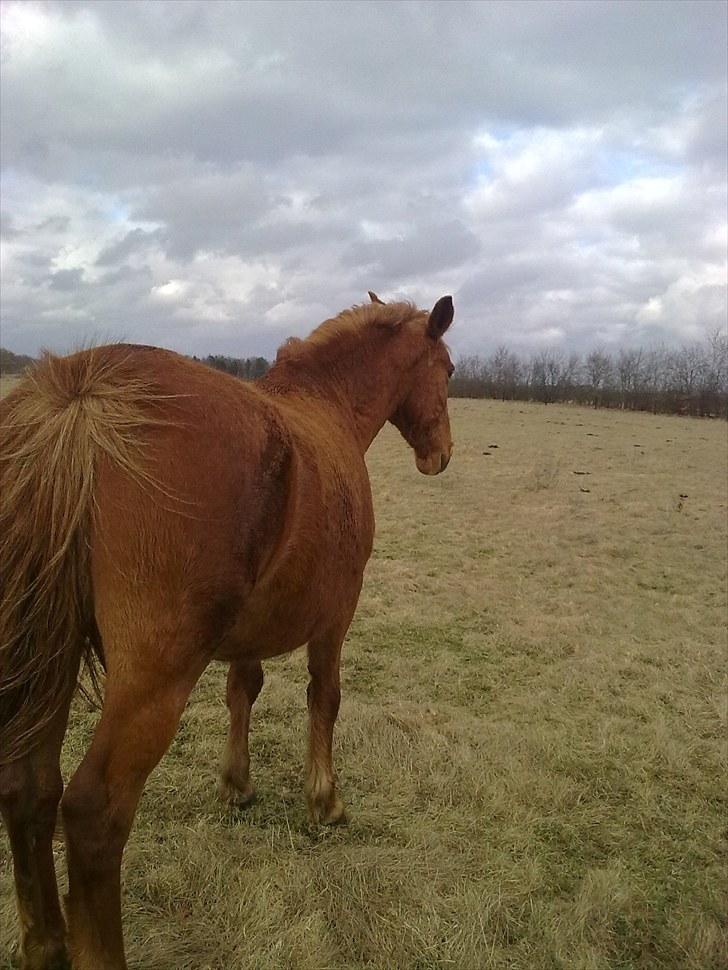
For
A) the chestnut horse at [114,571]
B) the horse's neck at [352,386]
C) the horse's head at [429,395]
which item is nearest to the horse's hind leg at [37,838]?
the chestnut horse at [114,571]

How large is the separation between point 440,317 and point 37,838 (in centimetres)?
318

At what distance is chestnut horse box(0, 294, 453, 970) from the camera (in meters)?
1.77

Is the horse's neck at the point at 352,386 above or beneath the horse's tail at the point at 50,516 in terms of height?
above

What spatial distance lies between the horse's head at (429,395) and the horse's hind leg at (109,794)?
2.61 meters

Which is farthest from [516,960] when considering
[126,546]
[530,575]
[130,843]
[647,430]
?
[647,430]

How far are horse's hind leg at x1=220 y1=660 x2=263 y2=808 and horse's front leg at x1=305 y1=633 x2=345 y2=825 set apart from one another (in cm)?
33

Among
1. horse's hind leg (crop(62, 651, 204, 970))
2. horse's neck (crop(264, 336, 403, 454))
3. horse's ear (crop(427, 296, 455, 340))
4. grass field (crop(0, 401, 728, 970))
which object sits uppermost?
horse's ear (crop(427, 296, 455, 340))

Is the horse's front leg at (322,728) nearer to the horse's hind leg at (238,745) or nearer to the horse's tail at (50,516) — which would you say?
the horse's hind leg at (238,745)

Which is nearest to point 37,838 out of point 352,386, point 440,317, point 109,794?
point 109,794

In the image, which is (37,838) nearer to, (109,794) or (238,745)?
(109,794)

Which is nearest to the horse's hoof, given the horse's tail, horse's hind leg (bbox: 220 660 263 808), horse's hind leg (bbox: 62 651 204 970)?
horse's hind leg (bbox: 220 660 263 808)

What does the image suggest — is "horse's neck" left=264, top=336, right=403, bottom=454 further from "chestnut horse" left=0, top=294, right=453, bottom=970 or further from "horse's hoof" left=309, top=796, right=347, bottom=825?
"horse's hoof" left=309, top=796, right=347, bottom=825

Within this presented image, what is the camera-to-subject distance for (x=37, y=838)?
205 centimetres

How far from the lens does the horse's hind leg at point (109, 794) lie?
5.60 ft
